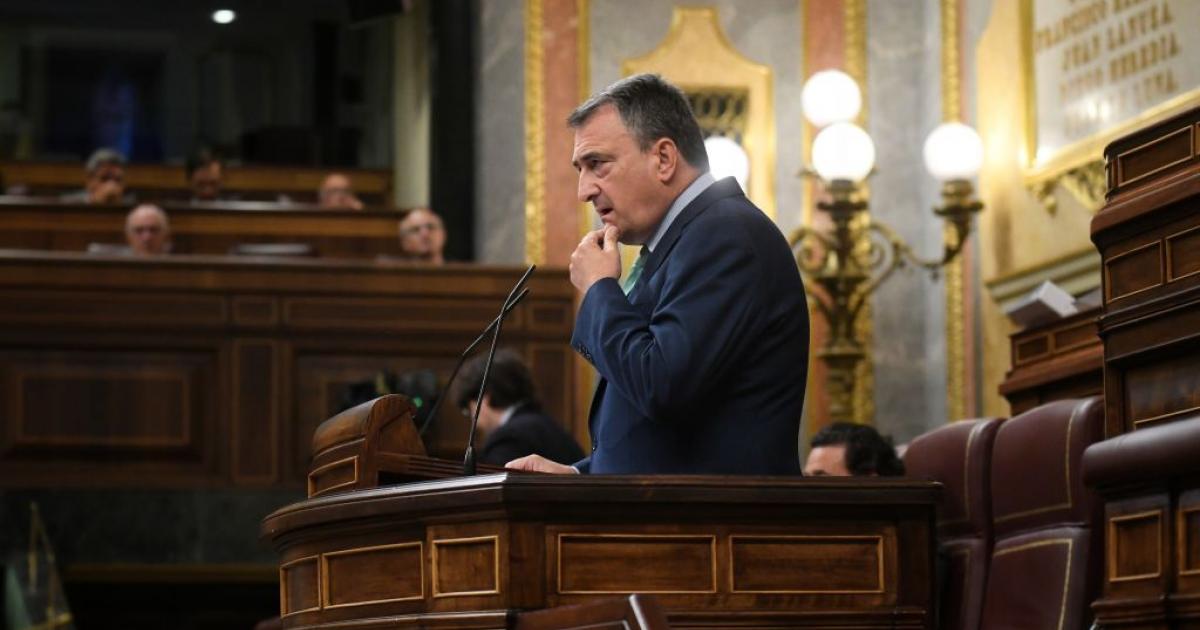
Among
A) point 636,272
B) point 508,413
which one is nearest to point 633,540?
point 636,272

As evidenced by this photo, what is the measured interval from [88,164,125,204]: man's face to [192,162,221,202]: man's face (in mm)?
638

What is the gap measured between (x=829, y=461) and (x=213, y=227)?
20.1ft

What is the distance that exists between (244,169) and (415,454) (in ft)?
32.8

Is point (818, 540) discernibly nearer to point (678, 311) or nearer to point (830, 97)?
point (678, 311)

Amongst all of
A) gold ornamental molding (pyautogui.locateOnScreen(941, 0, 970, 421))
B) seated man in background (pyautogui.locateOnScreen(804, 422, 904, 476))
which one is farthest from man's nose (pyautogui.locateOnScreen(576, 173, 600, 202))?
gold ornamental molding (pyautogui.locateOnScreen(941, 0, 970, 421))

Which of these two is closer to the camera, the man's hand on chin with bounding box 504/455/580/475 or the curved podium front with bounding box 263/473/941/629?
the curved podium front with bounding box 263/473/941/629

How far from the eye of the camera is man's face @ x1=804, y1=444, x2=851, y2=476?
484 centimetres

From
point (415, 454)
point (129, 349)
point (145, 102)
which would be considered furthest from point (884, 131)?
point (415, 454)

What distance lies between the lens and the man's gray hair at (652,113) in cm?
347

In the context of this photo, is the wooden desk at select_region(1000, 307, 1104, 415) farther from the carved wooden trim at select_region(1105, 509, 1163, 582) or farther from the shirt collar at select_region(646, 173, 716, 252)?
the carved wooden trim at select_region(1105, 509, 1163, 582)

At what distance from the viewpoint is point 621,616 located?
9.25ft

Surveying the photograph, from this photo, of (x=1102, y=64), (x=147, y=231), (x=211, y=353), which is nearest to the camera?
(x=1102, y=64)

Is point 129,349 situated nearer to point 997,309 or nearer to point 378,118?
point 997,309

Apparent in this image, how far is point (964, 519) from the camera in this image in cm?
449
